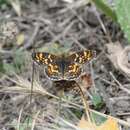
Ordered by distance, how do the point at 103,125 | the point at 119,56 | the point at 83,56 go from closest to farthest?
the point at 103,125, the point at 83,56, the point at 119,56

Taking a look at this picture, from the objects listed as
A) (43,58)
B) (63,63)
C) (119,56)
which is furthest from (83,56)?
(119,56)

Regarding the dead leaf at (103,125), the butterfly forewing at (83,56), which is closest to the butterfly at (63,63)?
the butterfly forewing at (83,56)

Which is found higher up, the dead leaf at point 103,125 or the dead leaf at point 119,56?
the dead leaf at point 119,56

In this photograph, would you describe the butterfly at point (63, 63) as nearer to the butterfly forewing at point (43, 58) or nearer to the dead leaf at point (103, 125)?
the butterfly forewing at point (43, 58)

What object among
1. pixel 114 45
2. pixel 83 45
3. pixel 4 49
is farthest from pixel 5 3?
pixel 114 45

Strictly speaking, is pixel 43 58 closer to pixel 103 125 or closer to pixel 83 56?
pixel 83 56

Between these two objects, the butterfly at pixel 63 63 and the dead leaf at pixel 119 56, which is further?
the dead leaf at pixel 119 56

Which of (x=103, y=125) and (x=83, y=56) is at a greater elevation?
(x=83, y=56)
